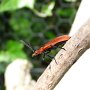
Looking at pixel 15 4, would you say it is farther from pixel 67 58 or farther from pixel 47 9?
pixel 67 58

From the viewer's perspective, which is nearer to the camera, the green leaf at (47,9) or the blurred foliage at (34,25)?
the green leaf at (47,9)

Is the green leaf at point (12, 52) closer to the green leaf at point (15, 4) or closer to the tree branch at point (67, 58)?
the green leaf at point (15, 4)

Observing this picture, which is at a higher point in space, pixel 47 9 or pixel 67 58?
pixel 67 58

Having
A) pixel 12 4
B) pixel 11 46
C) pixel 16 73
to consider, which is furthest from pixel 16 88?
pixel 11 46

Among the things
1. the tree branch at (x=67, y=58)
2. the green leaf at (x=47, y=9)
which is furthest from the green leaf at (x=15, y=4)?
the tree branch at (x=67, y=58)

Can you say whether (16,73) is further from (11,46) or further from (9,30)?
(9,30)

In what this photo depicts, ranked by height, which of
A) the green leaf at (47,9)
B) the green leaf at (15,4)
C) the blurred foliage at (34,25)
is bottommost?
the blurred foliage at (34,25)

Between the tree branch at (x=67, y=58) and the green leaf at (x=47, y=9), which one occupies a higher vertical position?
the tree branch at (x=67, y=58)

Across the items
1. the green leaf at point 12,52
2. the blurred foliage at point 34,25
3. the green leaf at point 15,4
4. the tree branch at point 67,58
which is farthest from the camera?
the blurred foliage at point 34,25

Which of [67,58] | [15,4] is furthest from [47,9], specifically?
[67,58]
